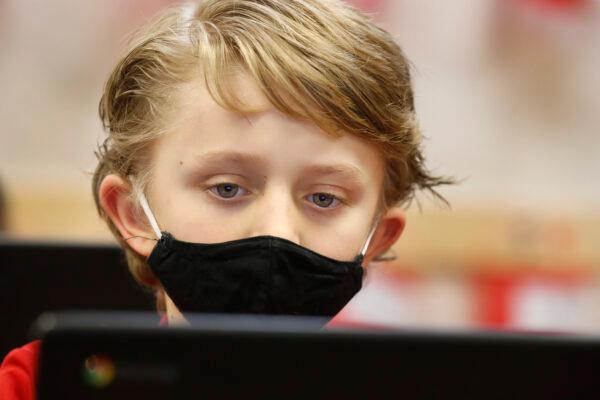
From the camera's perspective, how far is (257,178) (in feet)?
3.93

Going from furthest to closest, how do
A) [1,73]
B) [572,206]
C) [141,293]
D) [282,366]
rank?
[572,206] < [1,73] < [141,293] < [282,366]

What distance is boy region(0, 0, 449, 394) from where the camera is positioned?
1193 mm

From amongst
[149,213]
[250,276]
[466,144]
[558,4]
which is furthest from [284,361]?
[558,4]

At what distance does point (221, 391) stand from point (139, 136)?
0.70 metres

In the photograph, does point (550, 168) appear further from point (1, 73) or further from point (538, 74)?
point (1, 73)

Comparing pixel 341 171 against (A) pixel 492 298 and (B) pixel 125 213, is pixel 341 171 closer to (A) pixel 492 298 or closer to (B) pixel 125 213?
(B) pixel 125 213

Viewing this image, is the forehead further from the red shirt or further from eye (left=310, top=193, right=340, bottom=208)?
the red shirt

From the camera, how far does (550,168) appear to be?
3.40 m

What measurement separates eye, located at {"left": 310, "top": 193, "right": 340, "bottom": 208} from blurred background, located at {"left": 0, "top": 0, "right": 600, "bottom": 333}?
6.30ft

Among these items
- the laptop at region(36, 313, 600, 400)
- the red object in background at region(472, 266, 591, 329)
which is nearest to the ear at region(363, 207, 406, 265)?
the laptop at region(36, 313, 600, 400)

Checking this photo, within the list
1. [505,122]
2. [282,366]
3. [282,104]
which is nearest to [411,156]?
[282,104]

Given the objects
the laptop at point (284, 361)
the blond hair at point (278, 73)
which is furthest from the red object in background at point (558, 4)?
the laptop at point (284, 361)

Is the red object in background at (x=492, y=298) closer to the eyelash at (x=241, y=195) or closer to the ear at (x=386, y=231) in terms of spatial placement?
the ear at (x=386, y=231)

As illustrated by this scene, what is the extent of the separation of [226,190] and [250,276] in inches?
4.7
